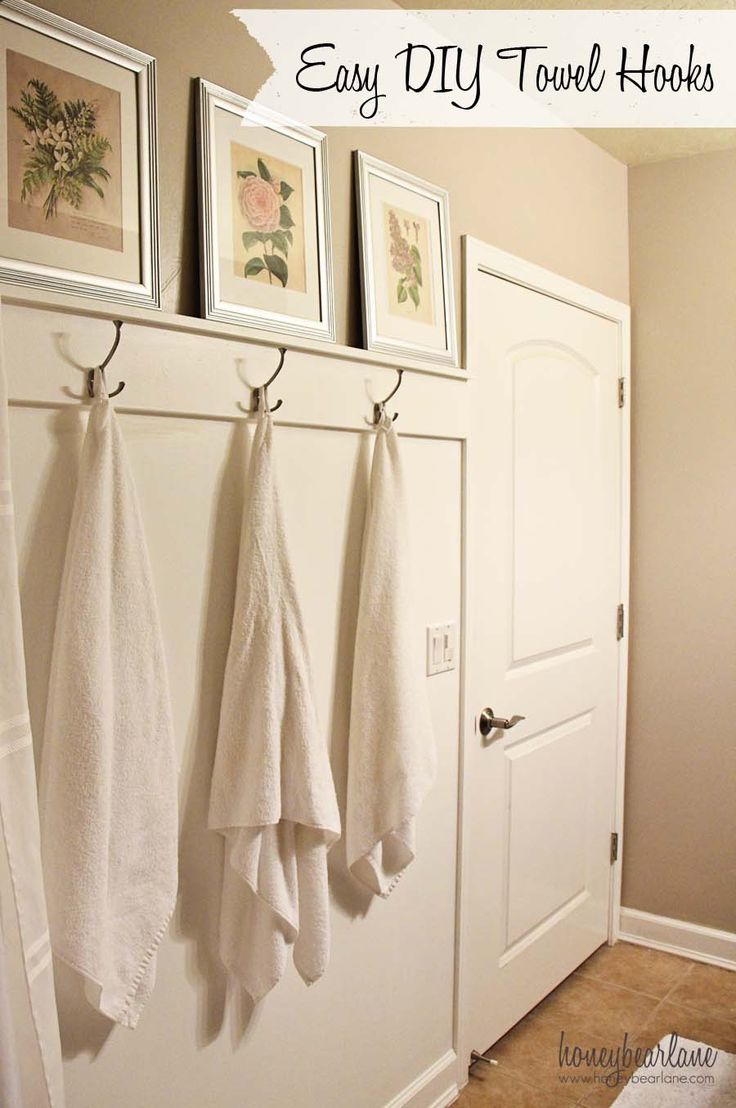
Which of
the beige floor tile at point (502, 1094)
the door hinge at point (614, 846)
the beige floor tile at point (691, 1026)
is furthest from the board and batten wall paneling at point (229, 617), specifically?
the door hinge at point (614, 846)

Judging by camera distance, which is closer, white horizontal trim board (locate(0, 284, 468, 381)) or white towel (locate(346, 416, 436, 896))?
white horizontal trim board (locate(0, 284, 468, 381))

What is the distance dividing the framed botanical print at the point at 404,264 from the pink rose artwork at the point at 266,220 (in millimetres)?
223

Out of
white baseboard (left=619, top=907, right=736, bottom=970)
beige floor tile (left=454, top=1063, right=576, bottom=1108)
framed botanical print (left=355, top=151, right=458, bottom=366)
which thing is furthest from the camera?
white baseboard (left=619, top=907, right=736, bottom=970)

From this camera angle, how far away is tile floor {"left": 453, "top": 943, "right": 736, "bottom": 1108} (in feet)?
7.16

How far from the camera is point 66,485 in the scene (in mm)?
1259

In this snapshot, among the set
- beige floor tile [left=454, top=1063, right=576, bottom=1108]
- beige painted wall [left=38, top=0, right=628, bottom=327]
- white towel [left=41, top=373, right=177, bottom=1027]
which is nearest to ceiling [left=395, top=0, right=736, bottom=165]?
beige painted wall [left=38, top=0, right=628, bottom=327]

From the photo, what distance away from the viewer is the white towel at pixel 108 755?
3.91 feet

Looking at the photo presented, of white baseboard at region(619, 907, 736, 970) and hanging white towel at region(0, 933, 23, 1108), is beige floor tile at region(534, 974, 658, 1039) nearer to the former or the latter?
white baseboard at region(619, 907, 736, 970)

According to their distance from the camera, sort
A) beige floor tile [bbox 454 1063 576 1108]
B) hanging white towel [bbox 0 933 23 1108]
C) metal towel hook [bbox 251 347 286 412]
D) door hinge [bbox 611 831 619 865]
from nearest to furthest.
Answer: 1. hanging white towel [bbox 0 933 23 1108]
2. metal towel hook [bbox 251 347 286 412]
3. beige floor tile [bbox 454 1063 576 1108]
4. door hinge [bbox 611 831 619 865]

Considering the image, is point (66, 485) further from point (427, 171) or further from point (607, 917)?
point (607, 917)

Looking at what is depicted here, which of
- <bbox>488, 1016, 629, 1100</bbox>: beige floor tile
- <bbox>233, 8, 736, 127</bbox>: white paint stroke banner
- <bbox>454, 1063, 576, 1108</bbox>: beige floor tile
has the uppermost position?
<bbox>233, 8, 736, 127</bbox>: white paint stroke banner
